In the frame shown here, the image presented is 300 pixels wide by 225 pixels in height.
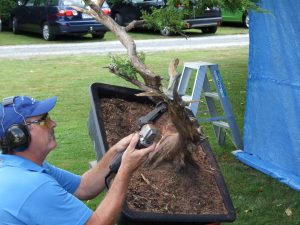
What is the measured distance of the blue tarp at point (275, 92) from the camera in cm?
503

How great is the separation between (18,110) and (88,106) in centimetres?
604

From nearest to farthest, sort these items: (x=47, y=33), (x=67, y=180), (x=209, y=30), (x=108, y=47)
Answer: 1. (x=67, y=180)
2. (x=108, y=47)
3. (x=47, y=33)
4. (x=209, y=30)

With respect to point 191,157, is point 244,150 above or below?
below

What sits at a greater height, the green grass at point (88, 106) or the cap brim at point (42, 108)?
the cap brim at point (42, 108)

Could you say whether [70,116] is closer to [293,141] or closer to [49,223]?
[293,141]

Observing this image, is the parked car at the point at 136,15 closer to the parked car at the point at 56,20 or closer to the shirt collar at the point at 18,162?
the parked car at the point at 56,20

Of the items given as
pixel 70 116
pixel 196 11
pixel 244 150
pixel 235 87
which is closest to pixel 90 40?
pixel 235 87

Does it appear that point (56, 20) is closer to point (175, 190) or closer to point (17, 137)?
point (175, 190)

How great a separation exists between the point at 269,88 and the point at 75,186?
2.59 m

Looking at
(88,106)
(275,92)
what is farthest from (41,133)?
(88,106)

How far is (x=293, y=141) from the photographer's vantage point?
17.2 feet

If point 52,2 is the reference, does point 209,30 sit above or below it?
below

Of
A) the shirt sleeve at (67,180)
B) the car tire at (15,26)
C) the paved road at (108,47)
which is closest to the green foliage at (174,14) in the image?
the shirt sleeve at (67,180)

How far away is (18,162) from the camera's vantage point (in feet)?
8.71
